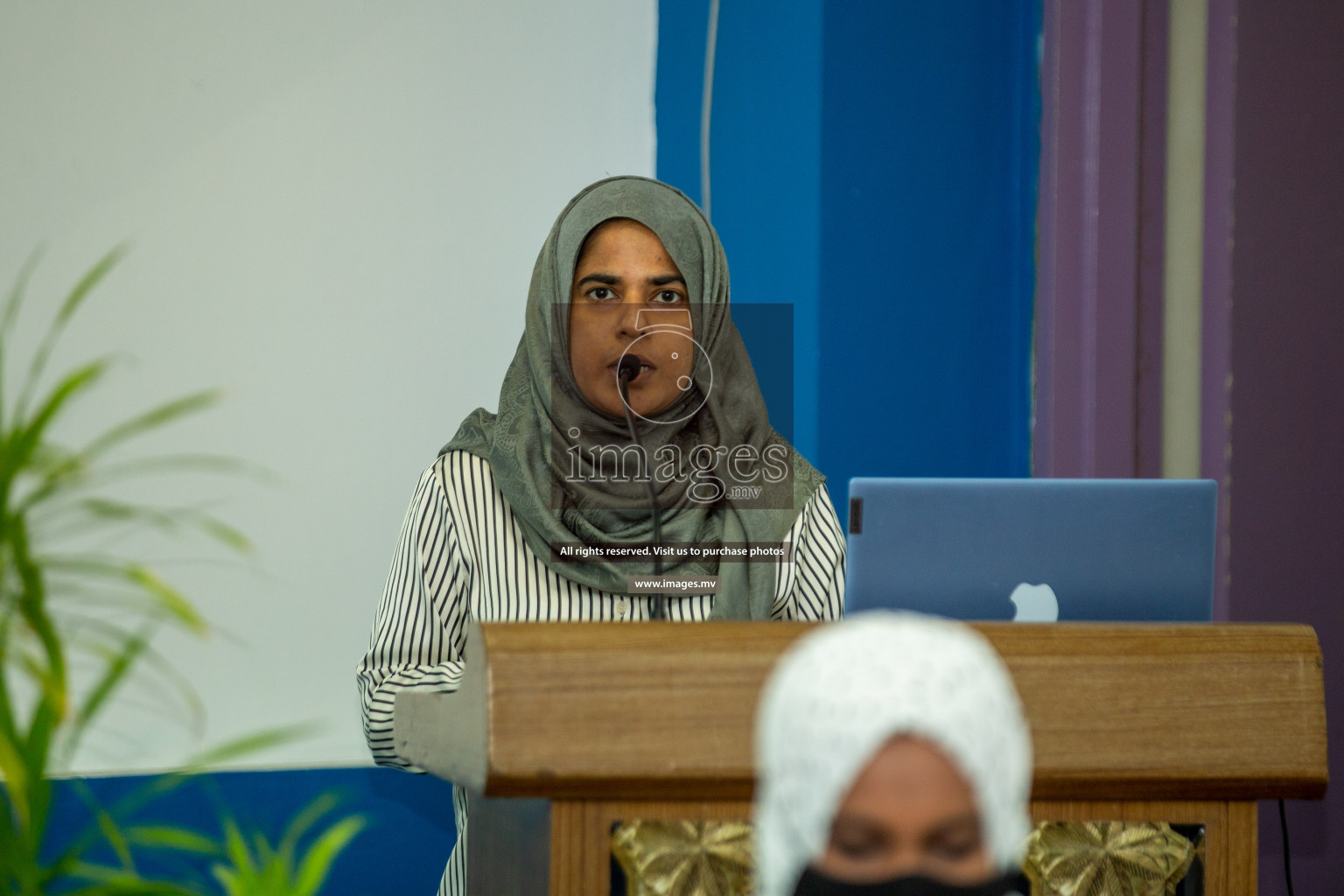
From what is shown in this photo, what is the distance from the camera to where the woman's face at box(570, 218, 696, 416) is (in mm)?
A: 1484

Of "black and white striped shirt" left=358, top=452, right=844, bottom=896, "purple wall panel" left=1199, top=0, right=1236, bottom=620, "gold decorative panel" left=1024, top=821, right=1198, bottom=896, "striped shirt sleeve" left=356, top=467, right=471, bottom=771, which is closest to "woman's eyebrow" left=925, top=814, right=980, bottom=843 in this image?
"gold decorative panel" left=1024, top=821, right=1198, bottom=896

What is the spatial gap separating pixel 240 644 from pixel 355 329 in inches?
24.1

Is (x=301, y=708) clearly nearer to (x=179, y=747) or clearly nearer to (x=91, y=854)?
(x=179, y=747)

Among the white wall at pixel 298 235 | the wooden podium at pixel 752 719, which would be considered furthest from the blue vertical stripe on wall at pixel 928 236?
the wooden podium at pixel 752 719

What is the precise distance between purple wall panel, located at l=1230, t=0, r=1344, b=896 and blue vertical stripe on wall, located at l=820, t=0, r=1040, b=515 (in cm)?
41

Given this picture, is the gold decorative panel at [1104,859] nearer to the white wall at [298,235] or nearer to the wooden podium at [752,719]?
the wooden podium at [752,719]

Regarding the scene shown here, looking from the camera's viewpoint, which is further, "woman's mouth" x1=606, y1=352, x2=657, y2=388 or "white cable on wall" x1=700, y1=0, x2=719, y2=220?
"white cable on wall" x1=700, y1=0, x2=719, y2=220

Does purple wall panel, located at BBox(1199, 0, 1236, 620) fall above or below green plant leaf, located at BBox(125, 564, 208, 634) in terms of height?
above

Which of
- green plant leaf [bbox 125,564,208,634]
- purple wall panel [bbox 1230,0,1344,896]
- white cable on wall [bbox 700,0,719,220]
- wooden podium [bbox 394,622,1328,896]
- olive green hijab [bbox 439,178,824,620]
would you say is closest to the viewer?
green plant leaf [bbox 125,564,208,634]

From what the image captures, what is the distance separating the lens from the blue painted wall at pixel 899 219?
2.39m

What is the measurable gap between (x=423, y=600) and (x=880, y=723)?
3.57 feet

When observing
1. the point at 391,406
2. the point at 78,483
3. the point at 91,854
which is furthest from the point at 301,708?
the point at 78,483

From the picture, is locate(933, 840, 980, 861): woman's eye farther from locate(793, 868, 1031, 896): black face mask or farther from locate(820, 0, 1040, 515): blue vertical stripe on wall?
locate(820, 0, 1040, 515): blue vertical stripe on wall

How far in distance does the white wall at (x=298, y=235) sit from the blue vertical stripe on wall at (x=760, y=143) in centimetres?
14
